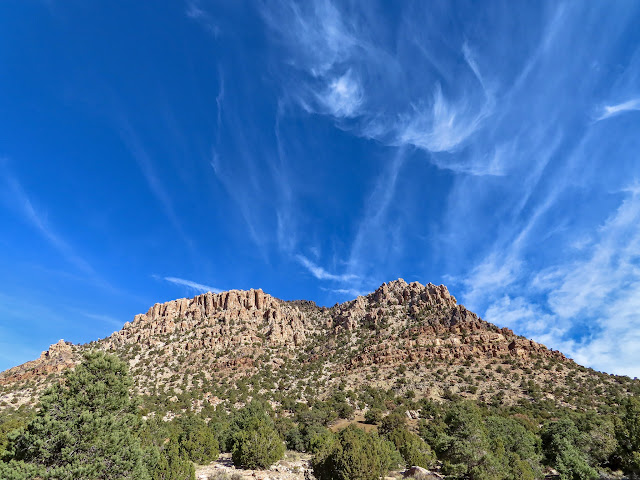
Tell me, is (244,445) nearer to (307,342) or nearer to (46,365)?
(307,342)

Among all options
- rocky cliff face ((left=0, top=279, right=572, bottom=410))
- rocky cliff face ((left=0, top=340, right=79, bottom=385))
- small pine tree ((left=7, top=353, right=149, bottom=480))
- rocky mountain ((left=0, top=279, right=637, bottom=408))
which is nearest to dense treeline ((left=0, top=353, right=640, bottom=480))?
small pine tree ((left=7, top=353, right=149, bottom=480))

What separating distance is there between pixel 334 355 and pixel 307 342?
1537cm

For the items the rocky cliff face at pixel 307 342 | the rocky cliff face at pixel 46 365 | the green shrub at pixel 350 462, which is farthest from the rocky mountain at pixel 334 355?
the green shrub at pixel 350 462

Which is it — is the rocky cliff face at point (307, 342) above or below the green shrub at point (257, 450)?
above

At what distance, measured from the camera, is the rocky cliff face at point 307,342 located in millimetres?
74375

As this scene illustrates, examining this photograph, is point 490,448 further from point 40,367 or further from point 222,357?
point 40,367

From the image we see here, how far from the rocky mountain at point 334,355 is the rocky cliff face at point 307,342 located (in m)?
A: 0.32

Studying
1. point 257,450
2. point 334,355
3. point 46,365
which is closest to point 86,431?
point 257,450

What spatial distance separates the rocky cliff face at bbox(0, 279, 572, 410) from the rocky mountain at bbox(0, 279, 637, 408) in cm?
32

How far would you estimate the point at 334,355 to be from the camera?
86.8 m

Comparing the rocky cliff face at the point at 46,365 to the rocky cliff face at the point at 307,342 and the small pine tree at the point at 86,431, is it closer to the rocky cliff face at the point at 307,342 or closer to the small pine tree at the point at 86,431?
the rocky cliff face at the point at 307,342

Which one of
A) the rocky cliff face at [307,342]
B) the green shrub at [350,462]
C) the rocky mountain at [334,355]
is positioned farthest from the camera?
the rocky cliff face at [307,342]

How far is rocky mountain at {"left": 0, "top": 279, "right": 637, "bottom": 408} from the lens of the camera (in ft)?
212

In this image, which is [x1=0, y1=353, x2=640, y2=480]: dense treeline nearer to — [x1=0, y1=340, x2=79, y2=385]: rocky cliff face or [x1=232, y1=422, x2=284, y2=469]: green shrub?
[x1=232, y1=422, x2=284, y2=469]: green shrub
